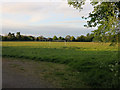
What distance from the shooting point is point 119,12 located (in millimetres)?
9156

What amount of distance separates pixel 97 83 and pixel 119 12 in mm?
5063

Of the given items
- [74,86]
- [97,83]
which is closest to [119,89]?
[97,83]

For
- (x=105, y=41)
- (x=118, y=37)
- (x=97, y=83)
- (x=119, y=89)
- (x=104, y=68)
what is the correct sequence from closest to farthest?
(x=119, y=89) < (x=97, y=83) < (x=118, y=37) < (x=105, y=41) < (x=104, y=68)

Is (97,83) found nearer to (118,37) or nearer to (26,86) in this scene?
(118,37)

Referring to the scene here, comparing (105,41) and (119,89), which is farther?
(105,41)

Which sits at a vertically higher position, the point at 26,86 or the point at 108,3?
the point at 108,3

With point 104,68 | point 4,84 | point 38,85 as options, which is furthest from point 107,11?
point 4,84

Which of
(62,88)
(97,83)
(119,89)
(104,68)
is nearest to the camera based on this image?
(119,89)

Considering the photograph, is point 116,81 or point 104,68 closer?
point 116,81

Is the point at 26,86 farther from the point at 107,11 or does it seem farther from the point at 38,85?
the point at 107,11

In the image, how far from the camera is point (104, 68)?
9.02 meters

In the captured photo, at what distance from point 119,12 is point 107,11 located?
0.76m

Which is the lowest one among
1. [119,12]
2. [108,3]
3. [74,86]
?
[74,86]

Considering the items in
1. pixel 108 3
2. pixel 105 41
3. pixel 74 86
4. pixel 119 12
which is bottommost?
pixel 74 86
